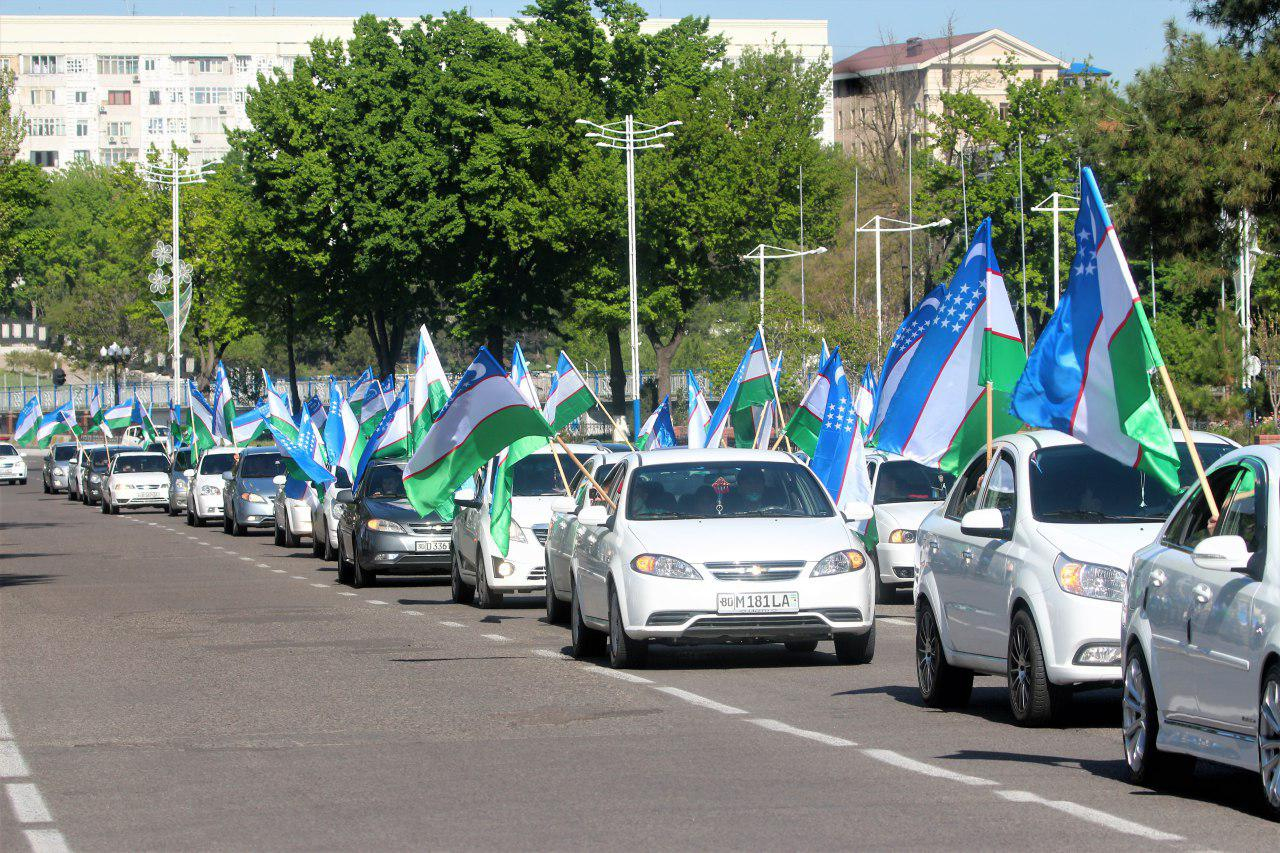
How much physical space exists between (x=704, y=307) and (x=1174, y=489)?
11451 centimetres

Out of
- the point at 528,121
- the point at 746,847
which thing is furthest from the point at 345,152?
the point at 746,847

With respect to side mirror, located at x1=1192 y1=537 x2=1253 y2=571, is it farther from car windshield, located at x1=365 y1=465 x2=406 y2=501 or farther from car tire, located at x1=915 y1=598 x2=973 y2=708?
car windshield, located at x1=365 y1=465 x2=406 y2=501

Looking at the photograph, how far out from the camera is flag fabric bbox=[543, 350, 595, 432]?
2542 cm

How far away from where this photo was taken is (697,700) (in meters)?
13.2

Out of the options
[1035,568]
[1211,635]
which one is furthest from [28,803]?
[1035,568]

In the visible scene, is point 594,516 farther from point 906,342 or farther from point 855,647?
point 906,342

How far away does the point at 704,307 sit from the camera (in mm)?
125375

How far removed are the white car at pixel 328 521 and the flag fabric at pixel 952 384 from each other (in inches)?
597

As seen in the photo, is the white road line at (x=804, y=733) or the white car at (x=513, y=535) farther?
the white car at (x=513, y=535)

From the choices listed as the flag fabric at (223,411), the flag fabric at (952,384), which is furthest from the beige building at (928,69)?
the flag fabric at (952,384)

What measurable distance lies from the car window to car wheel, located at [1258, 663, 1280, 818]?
486 centimetres

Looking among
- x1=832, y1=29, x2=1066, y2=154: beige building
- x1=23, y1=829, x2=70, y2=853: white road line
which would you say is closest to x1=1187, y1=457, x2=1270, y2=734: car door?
x1=23, y1=829, x2=70, y2=853: white road line

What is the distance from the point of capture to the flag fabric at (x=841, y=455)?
21188 millimetres

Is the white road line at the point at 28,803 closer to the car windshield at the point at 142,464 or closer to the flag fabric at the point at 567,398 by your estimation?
the flag fabric at the point at 567,398
